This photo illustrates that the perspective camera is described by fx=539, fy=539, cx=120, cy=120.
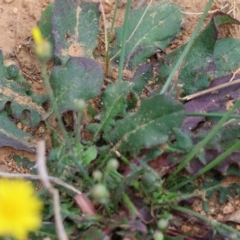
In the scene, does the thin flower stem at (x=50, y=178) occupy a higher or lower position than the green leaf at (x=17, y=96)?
lower

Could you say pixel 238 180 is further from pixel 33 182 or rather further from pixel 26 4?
pixel 26 4

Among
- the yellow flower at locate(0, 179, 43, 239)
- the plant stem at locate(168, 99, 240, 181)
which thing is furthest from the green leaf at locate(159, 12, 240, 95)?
the yellow flower at locate(0, 179, 43, 239)

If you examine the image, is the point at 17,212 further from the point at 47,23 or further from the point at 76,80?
Result: the point at 47,23

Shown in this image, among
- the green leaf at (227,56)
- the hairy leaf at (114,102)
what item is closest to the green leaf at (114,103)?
the hairy leaf at (114,102)

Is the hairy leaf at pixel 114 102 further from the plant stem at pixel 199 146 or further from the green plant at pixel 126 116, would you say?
the plant stem at pixel 199 146

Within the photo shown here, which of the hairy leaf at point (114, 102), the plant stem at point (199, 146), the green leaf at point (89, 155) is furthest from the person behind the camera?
the hairy leaf at point (114, 102)

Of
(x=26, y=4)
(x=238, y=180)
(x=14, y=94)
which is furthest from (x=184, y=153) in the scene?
(x=26, y=4)
